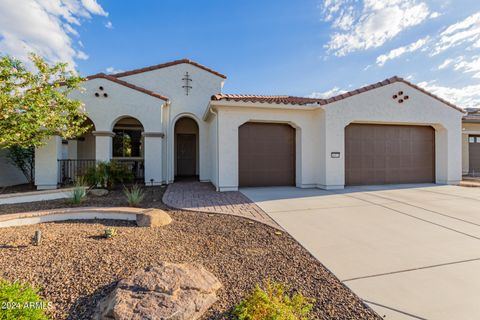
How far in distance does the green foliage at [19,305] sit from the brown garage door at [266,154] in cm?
729

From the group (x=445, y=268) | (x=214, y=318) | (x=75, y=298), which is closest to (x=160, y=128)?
(x=75, y=298)

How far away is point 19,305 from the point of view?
184 centimetres

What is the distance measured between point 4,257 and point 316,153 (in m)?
9.05

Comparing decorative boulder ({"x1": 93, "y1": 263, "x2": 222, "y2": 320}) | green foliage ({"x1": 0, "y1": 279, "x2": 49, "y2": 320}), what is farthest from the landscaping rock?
decorative boulder ({"x1": 93, "y1": 263, "x2": 222, "y2": 320})

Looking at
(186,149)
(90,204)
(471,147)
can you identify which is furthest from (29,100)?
(471,147)

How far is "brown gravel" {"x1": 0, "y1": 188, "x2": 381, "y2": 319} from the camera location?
2260 millimetres

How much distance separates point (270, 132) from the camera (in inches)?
364

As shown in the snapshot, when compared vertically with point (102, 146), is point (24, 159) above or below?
below

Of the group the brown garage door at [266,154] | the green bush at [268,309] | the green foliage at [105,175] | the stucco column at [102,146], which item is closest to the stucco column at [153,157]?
the green foliage at [105,175]

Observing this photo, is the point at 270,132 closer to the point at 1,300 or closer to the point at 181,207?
the point at 181,207

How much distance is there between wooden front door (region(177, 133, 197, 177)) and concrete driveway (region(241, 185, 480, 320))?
27.2 feet

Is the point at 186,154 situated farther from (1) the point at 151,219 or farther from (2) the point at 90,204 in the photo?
(1) the point at 151,219

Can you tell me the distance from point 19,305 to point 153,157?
8.34m

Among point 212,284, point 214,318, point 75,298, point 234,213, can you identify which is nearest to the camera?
point 214,318
